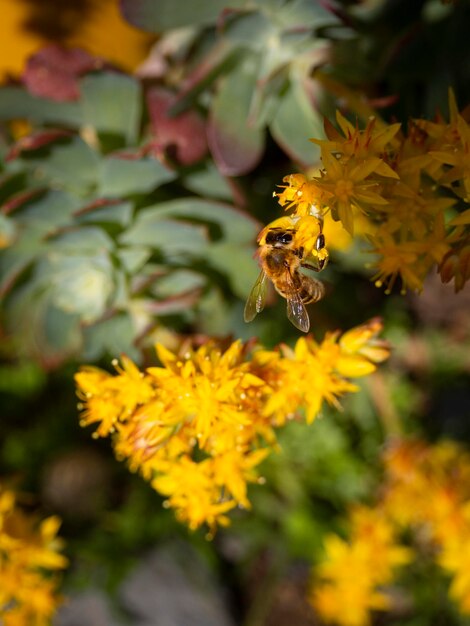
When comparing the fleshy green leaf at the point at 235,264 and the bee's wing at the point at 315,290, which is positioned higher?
the bee's wing at the point at 315,290

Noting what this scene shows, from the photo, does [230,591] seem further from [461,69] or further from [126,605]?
[461,69]

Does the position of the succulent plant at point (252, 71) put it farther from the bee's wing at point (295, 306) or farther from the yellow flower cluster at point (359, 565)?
the yellow flower cluster at point (359, 565)

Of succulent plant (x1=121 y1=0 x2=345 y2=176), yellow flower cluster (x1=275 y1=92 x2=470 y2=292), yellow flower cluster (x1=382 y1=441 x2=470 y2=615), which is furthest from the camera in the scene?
yellow flower cluster (x1=382 y1=441 x2=470 y2=615)

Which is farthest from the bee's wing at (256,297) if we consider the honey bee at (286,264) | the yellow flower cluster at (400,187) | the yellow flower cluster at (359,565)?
the yellow flower cluster at (359,565)

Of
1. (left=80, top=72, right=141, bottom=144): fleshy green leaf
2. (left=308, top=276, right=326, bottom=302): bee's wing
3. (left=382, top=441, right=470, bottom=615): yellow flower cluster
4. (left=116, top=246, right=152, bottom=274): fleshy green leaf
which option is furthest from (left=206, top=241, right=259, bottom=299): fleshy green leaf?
(left=382, top=441, right=470, bottom=615): yellow flower cluster

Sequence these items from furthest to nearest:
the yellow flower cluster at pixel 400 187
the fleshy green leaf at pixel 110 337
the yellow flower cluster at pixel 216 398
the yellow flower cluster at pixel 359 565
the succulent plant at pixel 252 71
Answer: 1. the yellow flower cluster at pixel 359 565
2. the fleshy green leaf at pixel 110 337
3. the succulent plant at pixel 252 71
4. the yellow flower cluster at pixel 216 398
5. the yellow flower cluster at pixel 400 187

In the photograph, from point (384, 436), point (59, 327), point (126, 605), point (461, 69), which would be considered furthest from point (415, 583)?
point (461, 69)

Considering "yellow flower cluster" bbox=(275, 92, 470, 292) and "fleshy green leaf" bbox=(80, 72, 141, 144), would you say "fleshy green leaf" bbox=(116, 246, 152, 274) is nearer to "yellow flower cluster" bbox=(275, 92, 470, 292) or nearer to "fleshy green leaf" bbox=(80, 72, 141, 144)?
"fleshy green leaf" bbox=(80, 72, 141, 144)
